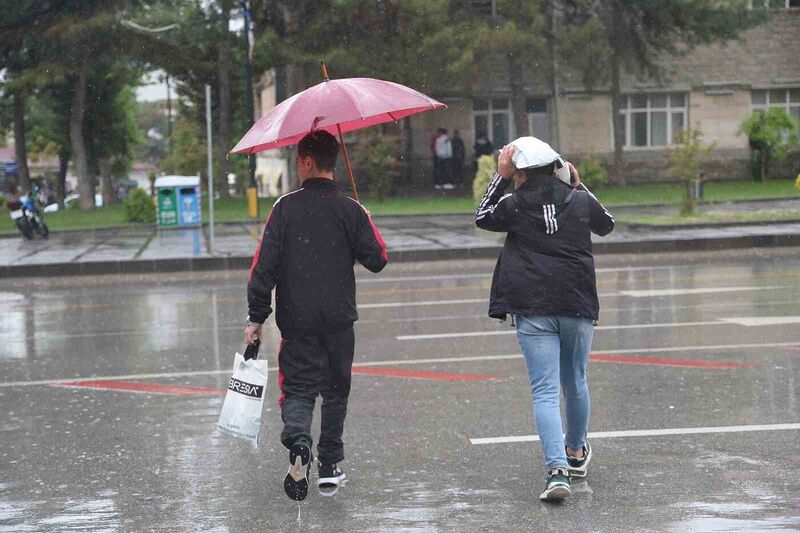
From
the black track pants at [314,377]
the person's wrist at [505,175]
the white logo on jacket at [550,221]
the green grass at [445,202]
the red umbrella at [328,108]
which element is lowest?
the black track pants at [314,377]

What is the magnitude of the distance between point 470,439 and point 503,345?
3484mm

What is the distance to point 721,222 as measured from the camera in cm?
2245

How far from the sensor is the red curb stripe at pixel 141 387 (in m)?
8.78

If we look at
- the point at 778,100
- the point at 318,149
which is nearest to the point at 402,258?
the point at 318,149

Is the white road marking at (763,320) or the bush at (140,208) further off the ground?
the bush at (140,208)

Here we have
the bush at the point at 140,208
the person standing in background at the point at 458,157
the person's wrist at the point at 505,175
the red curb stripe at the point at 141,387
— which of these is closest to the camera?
the person's wrist at the point at 505,175

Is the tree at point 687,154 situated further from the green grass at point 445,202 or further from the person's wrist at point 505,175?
the person's wrist at point 505,175

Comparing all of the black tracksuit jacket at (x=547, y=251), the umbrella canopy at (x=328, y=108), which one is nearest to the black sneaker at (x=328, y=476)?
the black tracksuit jacket at (x=547, y=251)

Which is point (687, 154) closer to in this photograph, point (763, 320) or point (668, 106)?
point (763, 320)

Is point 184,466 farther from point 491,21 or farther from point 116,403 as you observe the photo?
point 491,21

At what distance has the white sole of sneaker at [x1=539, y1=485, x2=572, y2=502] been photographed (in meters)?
5.67

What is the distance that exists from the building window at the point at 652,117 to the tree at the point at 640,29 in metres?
3.16

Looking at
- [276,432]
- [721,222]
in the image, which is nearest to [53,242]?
[721,222]

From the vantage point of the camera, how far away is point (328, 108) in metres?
5.86
